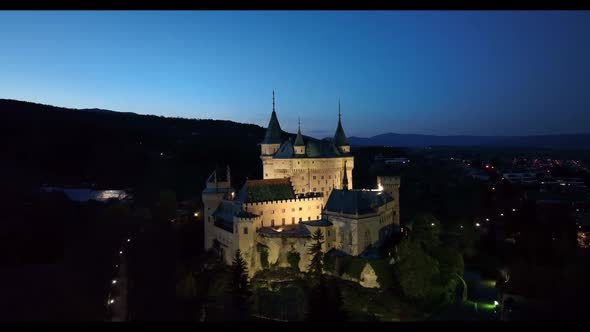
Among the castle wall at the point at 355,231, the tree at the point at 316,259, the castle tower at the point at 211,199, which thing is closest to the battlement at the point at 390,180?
the castle wall at the point at 355,231

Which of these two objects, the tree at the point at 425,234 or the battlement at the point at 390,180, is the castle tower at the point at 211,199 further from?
the tree at the point at 425,234

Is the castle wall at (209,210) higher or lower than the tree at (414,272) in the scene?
higher

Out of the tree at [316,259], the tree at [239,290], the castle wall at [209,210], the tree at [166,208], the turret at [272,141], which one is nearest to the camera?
the tree at [239,290]

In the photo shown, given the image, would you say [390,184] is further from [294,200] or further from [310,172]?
[294,200]

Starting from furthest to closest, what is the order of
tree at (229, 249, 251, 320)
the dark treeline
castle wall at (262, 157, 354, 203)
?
the dark treeline < castle wall at (262, 157, 354, 203) < tree at (229, 249, 251, 320)

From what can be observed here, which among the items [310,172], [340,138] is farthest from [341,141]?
[310,172]

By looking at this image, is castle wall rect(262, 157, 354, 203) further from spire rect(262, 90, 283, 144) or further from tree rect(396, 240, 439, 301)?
tree rect(396, 240, 439, 301)

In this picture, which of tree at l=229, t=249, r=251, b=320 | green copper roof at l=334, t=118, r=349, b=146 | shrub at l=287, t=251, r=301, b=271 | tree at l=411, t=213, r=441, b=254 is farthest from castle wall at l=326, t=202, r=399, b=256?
green copper roof at l=334, t=118, r=349, b=146
